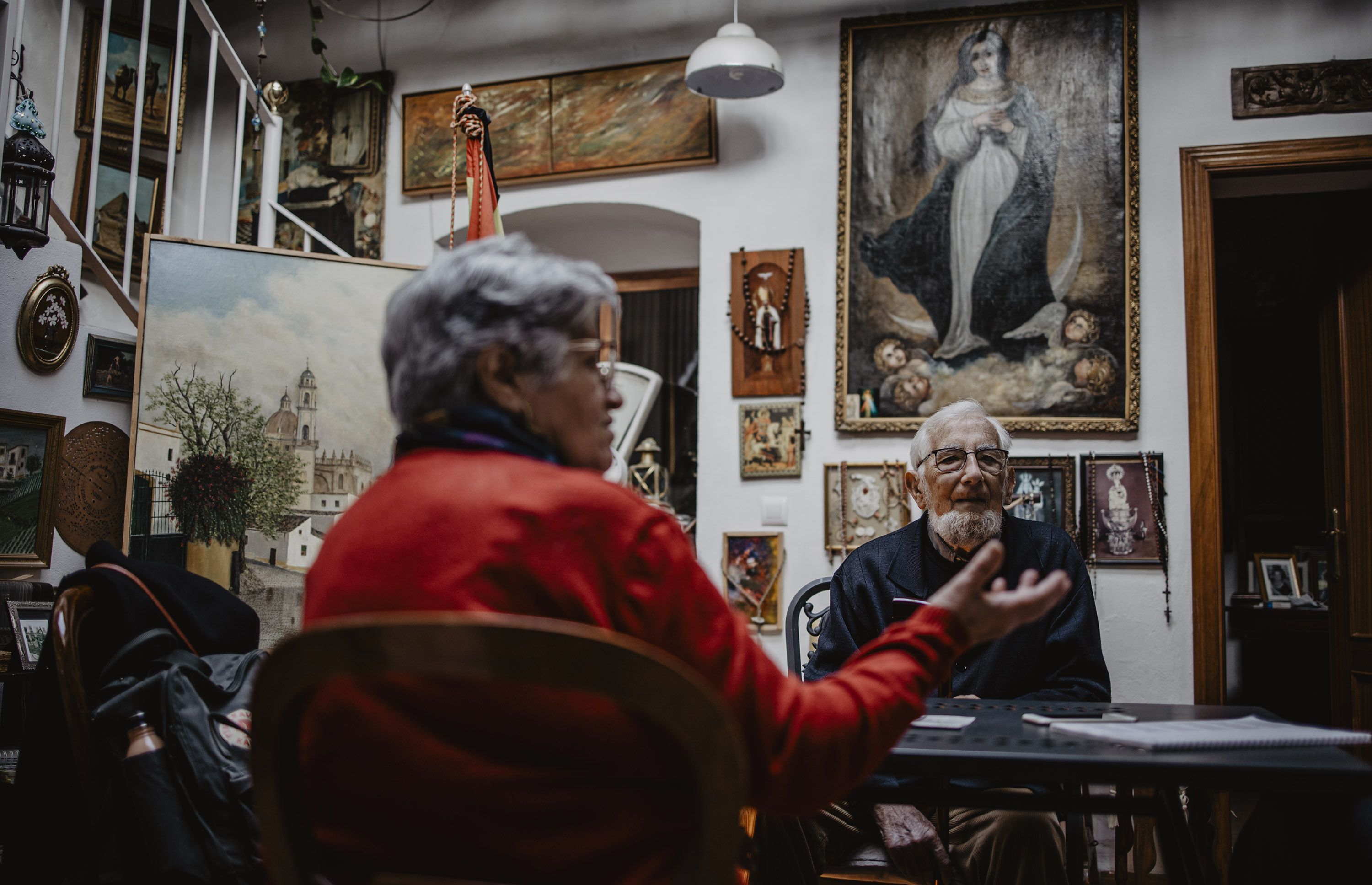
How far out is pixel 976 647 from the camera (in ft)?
8.63

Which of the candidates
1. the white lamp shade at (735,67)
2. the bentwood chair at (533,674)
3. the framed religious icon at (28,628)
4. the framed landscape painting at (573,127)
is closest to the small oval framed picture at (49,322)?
the framed religious icon at (28,628)

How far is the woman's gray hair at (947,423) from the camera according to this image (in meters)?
2.90

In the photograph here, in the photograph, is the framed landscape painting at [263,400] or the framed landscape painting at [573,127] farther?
the framed landscape painting at [573,127]

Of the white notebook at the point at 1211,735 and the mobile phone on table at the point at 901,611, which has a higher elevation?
the mobile phone on table at the point at 901,611

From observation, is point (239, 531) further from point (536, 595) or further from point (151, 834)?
point (536, 595)

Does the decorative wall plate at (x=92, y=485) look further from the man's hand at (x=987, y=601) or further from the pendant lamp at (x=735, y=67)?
the man's hand at (x=987, y=601)

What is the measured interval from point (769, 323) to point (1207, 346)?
1.77m

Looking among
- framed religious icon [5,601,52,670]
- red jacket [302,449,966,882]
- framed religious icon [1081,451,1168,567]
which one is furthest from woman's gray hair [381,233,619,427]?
framed religious icon [1081,451,1168,567]

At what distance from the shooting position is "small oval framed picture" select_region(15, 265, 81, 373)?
3646 mm

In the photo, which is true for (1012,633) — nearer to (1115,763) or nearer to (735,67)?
(1115,763)

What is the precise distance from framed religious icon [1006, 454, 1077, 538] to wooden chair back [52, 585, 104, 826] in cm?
334

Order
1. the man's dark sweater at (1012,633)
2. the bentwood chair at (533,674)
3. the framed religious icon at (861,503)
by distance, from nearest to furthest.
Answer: the bentwood chair at (533,674) < the man's dark sweater at (1012,633) < the framed religious icon at (861,503)

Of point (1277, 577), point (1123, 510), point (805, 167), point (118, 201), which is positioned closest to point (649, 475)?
point (805, 167)

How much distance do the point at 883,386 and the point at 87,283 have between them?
140 inches
